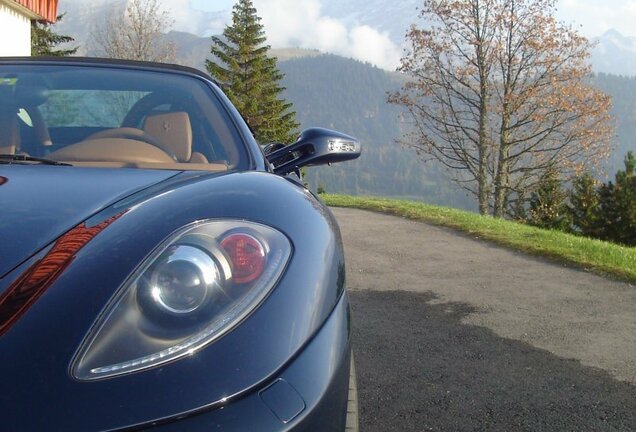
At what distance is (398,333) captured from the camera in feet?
14.5

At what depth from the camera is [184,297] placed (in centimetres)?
124

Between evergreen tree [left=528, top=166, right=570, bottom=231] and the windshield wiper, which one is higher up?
the windshield wiper

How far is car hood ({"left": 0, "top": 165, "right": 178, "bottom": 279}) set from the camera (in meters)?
1.34

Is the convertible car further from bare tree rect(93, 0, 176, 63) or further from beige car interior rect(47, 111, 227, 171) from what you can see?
bare tree rect(93, 0, 176, 63)

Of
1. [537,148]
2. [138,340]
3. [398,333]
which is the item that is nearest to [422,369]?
[398,333]

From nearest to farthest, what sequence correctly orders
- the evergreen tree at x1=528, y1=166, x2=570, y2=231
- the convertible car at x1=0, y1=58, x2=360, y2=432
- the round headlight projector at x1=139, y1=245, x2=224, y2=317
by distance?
1. the convertible car at x1=0, y1=58, x2=360, y2=432
2. the round headlight projector at x1=139, y1=245, x2=224, y2=317
3. the evergreen tree at x1=528, y1=166, x2=570, y2=231

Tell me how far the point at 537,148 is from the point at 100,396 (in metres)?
28.3

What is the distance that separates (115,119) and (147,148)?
2.36 ft

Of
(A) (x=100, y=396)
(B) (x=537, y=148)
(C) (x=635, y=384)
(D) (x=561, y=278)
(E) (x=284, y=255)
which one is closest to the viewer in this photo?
(A) (x=100, y=396)

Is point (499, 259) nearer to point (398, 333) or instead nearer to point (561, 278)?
point (561, 278)

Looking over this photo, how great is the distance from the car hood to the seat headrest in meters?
0.59

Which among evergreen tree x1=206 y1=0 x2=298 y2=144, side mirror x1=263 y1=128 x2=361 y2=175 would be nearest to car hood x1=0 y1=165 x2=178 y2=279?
side mirror x1=263 y1=128 x2=361 y2=175

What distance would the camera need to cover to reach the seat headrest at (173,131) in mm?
2521

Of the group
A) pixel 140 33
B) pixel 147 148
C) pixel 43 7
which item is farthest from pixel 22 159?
pixel 140 33
